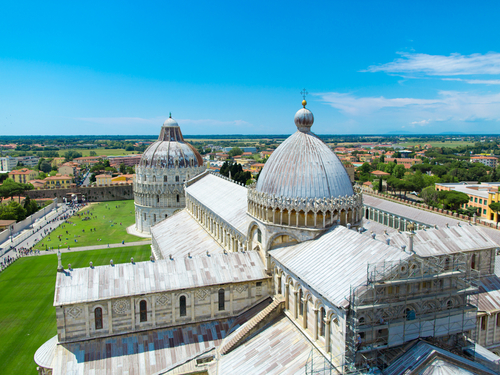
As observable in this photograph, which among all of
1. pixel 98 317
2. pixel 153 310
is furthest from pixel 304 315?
pixel 98 317

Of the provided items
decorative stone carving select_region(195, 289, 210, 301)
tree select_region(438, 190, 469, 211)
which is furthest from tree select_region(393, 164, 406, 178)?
decorative stone carving select_region(195, 289, 210, 301)

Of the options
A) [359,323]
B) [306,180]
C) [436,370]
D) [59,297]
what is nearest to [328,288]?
[359,323]

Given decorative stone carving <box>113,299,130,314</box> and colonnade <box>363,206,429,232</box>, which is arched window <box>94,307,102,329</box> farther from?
colonnade <box>363,206,429,232</box>

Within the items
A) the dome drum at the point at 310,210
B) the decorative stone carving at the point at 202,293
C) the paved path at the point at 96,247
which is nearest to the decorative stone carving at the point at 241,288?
the decorative stone carving at the point at 202,293

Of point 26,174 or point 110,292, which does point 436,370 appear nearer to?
point 110,292

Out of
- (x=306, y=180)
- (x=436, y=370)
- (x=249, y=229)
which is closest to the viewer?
(x=436, y=370)

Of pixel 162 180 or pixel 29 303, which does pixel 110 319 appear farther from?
pixel 162 180

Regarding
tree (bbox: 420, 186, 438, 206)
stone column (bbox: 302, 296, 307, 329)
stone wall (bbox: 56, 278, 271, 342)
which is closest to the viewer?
stone column (bbox: 302, 296, 307, 329)
